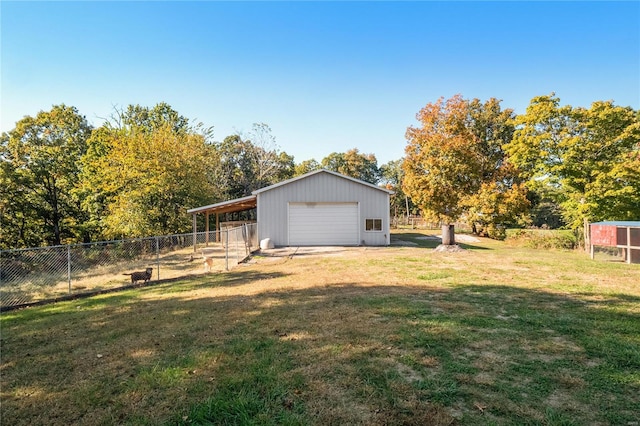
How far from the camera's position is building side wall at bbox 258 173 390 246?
1919 cm

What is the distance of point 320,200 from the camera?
19188 millimetres

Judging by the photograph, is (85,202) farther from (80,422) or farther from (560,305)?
(560,305)

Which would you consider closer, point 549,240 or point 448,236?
point 448,236

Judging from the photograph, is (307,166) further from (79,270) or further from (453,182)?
(79,270)

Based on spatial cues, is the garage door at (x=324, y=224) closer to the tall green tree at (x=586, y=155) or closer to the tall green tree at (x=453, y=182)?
the tall green tree at (x=453, y=182)

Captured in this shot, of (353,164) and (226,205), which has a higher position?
(353,164)

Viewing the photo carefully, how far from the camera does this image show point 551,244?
19969 mm

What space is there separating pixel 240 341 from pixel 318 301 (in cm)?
239

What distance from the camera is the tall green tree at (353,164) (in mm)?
55750

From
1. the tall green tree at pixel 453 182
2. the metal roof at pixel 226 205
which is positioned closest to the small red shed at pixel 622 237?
the tall green tree at pixel 453 182

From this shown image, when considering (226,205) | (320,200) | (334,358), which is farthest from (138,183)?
(334,358)

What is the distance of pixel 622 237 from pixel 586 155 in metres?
8.07

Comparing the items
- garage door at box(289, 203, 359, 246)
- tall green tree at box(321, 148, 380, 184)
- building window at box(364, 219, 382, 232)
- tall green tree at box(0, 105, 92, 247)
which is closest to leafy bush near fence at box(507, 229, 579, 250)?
building window at box(364, 219, 382, 232)

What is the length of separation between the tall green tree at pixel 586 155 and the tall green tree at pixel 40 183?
100ft
